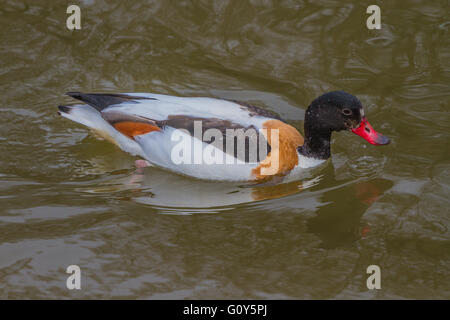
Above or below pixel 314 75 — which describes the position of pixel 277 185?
below

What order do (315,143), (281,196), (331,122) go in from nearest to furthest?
(281,196) < (331,122) < (315,143)

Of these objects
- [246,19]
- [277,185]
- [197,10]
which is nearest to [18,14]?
[197,10]

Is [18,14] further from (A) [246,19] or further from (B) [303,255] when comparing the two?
(B) [303,255]

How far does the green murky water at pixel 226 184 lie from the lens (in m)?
5.21

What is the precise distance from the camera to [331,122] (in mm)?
6586

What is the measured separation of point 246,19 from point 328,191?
3771 mm

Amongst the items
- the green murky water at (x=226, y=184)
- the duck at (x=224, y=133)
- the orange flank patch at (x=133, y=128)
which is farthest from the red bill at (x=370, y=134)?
the orange flank patch at (x=133, y=128)

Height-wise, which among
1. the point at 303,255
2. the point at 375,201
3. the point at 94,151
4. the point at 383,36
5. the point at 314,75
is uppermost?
the point at 383,36

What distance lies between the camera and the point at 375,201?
623cm

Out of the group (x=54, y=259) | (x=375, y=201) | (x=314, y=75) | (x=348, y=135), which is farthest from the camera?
(x=314, y=75)

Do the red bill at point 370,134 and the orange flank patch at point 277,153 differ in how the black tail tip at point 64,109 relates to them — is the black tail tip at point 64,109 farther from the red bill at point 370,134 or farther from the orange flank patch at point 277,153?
the red bill at point 370,134

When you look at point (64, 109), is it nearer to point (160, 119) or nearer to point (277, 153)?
point (160, 119)

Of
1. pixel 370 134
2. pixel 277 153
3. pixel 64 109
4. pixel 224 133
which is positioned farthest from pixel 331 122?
pixel 64 109

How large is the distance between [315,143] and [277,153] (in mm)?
456
